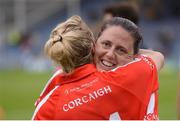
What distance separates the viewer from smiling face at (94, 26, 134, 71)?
163 inches

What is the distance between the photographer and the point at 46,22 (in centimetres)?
3909

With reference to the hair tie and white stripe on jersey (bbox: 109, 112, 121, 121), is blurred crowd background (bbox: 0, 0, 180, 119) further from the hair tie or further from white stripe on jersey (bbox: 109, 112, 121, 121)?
white stripe on jersey (bbox: 109, 112, 121, 121)

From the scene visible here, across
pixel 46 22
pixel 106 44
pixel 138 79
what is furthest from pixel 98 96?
pixel 46 22

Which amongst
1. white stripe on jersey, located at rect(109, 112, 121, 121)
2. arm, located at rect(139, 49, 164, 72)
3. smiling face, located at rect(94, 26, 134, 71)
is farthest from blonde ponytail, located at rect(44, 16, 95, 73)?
arm, located at rect(139, 49, 164, 72)

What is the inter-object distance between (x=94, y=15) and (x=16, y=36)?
4704 mm

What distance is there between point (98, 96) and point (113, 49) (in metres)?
0.39

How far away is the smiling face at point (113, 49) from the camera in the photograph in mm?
4141

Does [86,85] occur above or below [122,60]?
below

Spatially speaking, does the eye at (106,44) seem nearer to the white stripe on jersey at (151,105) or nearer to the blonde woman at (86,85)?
the blonde woman at (86,85)

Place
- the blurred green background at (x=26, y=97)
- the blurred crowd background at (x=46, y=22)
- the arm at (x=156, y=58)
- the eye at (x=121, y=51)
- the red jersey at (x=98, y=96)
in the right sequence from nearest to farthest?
the red jersey at (x=98, y=96), the eye at (x=121, y=51), the arm at (x=156, y=58), the blurred green background at (x=26, y=97), the blurred crowd background at (x=46, y=22)

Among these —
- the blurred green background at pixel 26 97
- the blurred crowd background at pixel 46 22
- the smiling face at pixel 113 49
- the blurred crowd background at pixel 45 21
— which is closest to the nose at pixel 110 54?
the smiling face at pixel 113 49

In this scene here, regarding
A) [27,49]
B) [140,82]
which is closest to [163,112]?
[140,82]

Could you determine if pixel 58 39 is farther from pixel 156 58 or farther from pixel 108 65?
pixel 156 58

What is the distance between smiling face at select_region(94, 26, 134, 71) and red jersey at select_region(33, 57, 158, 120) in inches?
4.2
